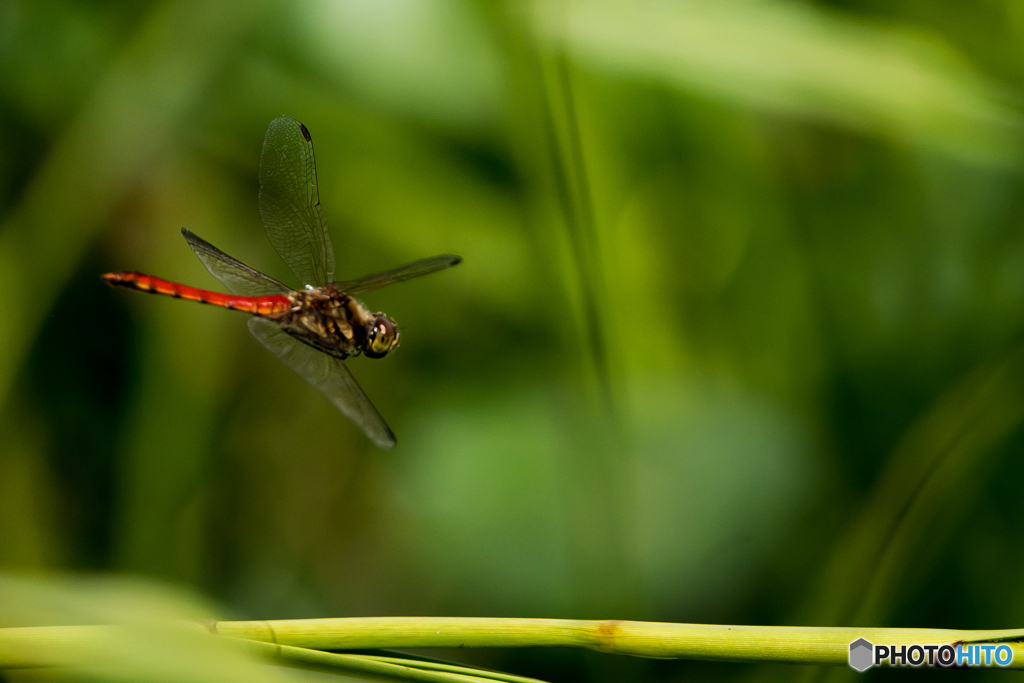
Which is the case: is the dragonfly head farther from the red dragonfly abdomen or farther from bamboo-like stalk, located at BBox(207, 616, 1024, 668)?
bamboo-like stalk, located at BBox(207, 616, 1024, 668)

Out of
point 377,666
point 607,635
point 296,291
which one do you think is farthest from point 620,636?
point 296,291

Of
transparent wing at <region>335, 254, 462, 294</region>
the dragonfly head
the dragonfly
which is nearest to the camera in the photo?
transparent wing at <region>335, 254, 462, 294</region>

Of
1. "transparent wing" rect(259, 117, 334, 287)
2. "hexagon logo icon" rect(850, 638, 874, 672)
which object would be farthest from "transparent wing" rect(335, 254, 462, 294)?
"hexagon logo icon" rect(850, 638, 874, 672)

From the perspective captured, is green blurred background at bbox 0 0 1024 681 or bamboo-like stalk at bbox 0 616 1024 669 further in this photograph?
green blurred background at bbox 0 0 1024 681

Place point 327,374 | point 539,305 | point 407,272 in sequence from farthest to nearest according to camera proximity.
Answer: point 539,305
point 327,374
point 407,272

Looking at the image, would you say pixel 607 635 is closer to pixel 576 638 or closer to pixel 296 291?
pixel 576 638

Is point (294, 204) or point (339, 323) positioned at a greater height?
point (294, 204)

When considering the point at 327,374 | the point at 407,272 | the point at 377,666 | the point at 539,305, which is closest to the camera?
the point at 377,666
